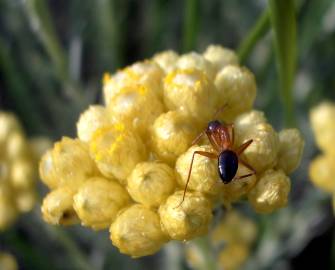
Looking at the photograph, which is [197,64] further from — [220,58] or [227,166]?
[227,166]

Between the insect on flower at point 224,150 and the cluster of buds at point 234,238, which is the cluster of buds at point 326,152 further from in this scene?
the insect on flower at point 224,150

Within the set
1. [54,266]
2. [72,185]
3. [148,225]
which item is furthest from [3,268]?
[148,225]

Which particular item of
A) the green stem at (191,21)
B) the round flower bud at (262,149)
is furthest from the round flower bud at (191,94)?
the green stem at (191,21)

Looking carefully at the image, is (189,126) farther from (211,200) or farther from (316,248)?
(316,248)

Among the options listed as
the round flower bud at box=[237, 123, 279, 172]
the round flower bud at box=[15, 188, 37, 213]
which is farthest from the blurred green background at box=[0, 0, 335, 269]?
the round flower bud at box=[237, 123, 279, 172]

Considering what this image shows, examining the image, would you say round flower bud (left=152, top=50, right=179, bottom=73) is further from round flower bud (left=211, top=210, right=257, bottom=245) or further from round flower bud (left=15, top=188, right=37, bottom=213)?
round flower bud (left=211, top=210, right=257, bottom=245)

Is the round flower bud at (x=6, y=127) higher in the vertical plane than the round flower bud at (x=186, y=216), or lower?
higher
